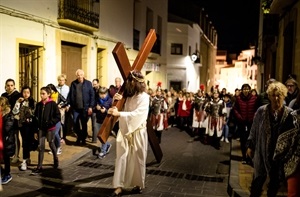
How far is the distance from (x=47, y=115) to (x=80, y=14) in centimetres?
617

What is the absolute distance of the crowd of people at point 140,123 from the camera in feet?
16.9

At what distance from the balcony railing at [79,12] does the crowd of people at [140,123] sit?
2.29 m

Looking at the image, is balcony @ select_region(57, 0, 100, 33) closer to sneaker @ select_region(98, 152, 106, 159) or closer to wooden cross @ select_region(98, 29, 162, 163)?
sneaker @ select_region(98, 152, 106, 159)

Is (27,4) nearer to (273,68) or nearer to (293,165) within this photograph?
(293,165)

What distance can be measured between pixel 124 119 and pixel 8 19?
16.7ft

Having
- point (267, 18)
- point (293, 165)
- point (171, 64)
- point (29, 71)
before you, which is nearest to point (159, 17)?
point (171, 64)

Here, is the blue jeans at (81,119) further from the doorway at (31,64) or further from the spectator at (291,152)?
the spectator at (291,152)

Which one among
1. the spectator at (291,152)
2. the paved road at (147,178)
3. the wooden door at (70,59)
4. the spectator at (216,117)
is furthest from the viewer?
the wooden door at (70,59)

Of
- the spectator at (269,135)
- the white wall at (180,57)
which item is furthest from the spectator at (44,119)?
the white wall at (180,57)

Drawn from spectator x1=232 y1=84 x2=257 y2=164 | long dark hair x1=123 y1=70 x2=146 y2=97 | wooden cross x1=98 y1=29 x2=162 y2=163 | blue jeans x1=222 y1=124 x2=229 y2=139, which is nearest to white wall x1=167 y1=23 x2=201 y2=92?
blue jeans x1=222 y1=124 x2=229 y2=139

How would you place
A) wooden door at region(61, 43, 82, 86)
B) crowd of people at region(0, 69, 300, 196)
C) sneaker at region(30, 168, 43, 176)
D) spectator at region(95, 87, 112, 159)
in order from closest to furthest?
crowd of people at region(0, 69, 300, 196)
sneaker at region(30, 168, 43, 176)
spectator at region(95, 87, 112, 159)
wooden door at region(61, 43, 82, 86)

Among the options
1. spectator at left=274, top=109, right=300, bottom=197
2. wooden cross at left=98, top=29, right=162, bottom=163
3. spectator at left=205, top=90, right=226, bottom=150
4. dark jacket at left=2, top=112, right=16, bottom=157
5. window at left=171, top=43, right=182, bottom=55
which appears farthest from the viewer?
window at left=171, top=43, right=182, bottom=55

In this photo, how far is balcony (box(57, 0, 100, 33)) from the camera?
11969 millimetres

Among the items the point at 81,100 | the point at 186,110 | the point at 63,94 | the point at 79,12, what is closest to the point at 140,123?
the point at 81,100
